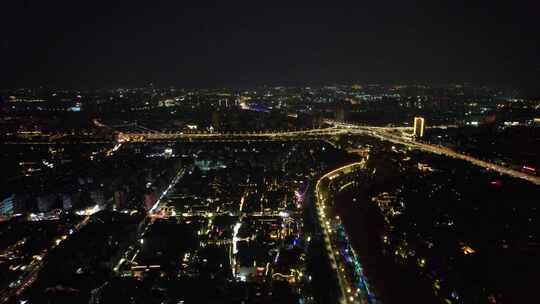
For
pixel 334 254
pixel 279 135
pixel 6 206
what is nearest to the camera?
pixel 334 254

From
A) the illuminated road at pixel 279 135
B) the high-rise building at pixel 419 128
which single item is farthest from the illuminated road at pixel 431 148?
the high-rise building at pixel 419 128

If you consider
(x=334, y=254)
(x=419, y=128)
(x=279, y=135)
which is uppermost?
(x=419, y=128)

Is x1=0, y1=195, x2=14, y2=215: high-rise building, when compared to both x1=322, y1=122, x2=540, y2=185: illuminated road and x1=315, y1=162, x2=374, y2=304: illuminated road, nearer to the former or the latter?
x1=315, y1=162, x2=374, y2=304: illuminated road

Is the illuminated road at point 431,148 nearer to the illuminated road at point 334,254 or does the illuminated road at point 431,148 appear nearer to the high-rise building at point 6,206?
the illuminated road at point 334,254

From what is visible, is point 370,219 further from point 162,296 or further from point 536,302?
point 162,296

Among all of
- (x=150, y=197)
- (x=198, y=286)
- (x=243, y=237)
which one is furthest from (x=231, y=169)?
(x=198, y=286)

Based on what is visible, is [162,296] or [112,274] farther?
[112,274]

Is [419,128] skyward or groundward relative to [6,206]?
skyward

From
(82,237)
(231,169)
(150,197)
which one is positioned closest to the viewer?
(82,237)

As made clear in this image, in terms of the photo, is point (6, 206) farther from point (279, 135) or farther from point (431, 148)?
point (431, 148)

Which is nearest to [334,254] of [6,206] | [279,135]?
[6,206]

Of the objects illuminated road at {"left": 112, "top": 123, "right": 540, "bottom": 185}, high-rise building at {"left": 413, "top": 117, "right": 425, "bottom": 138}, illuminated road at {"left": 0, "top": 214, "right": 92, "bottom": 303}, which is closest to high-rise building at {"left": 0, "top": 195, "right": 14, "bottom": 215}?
illuminated road at {"left": 0, "top": 214, "right": 92, "bottom": 303}
